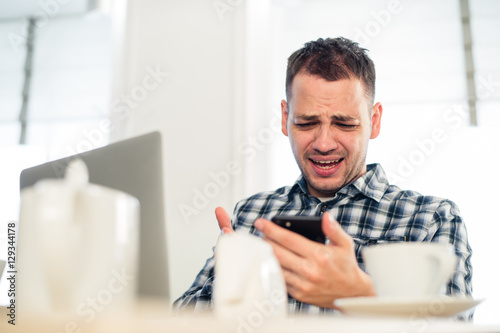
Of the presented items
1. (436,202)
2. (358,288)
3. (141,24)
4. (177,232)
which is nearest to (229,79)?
(141,24)

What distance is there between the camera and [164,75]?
250 centimetres

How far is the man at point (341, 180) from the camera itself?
131 cm

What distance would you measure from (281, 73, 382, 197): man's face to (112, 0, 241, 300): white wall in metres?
0.86

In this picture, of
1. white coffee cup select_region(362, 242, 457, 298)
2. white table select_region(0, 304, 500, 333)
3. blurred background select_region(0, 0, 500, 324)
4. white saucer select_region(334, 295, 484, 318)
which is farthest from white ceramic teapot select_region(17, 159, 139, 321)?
blurred background select_region(0, 0, 500, 324)

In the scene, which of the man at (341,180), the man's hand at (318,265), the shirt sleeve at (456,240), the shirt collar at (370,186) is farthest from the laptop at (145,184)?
the shirt collar at (370,186)

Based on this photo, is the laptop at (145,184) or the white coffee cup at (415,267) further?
the laptop at (145,184)

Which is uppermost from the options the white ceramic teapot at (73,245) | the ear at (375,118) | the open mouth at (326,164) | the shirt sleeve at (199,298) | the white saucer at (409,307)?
the ear at (375,118)

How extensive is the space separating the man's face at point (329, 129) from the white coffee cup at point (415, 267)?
78 cm

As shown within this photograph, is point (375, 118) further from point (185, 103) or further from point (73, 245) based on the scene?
point (73, 245)

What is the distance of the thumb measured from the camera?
0.66 m

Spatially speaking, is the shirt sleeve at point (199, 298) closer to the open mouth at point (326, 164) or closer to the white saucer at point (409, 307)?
the open mouth at point (326, 164)

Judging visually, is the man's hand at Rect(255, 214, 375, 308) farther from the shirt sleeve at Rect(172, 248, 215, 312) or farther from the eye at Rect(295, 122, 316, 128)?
the eye at Rect(295, 122, 316, 128)

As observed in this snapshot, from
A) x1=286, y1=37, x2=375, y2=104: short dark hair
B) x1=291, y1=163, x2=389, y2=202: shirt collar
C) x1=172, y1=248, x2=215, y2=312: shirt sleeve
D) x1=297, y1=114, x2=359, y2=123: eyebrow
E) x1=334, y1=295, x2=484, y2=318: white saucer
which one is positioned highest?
x1=286, y1=37, x2=375, y2=104: short dark hair

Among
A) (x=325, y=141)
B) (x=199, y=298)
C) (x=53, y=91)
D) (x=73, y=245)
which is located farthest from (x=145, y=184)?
(x=53, y=91)
